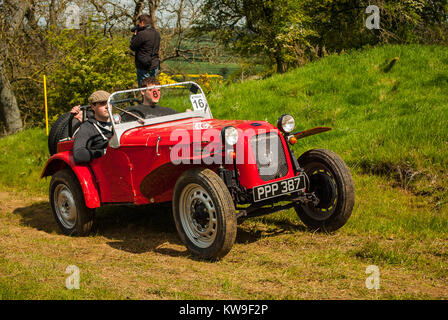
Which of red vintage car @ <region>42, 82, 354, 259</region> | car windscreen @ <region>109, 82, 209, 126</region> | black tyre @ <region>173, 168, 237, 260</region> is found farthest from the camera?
car windscreen @ <region>109, 82, 209, 126</region>

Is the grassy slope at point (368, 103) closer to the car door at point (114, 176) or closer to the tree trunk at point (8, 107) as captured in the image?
the car door at point (114, 176)

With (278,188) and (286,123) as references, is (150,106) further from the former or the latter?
(278,188)

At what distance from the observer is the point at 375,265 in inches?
207

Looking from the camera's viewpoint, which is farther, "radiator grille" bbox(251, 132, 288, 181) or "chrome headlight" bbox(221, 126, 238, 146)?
"radiator grille" bbox(251, 132, 288, 181)

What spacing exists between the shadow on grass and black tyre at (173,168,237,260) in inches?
15.0

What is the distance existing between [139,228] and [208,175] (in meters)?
2.70

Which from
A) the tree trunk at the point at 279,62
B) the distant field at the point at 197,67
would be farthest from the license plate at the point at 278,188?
the distant field at the point at 197,67

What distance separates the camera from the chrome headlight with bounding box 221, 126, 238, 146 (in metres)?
5.45

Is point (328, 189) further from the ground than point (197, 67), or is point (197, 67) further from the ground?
point (197, 67)

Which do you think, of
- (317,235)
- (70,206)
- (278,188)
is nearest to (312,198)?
(317,235)

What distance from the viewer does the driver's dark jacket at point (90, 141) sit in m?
7.04

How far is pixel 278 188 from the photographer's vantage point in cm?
571

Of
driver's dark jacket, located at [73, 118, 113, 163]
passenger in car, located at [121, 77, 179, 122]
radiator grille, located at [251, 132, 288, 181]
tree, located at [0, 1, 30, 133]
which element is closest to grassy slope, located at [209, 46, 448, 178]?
radiator grille, located at [251, 132, 288, 181]

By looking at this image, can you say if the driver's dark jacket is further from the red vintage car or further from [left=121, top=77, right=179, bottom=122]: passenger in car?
[left=121, top=77, right=179, bottom=122]: passenger in car
